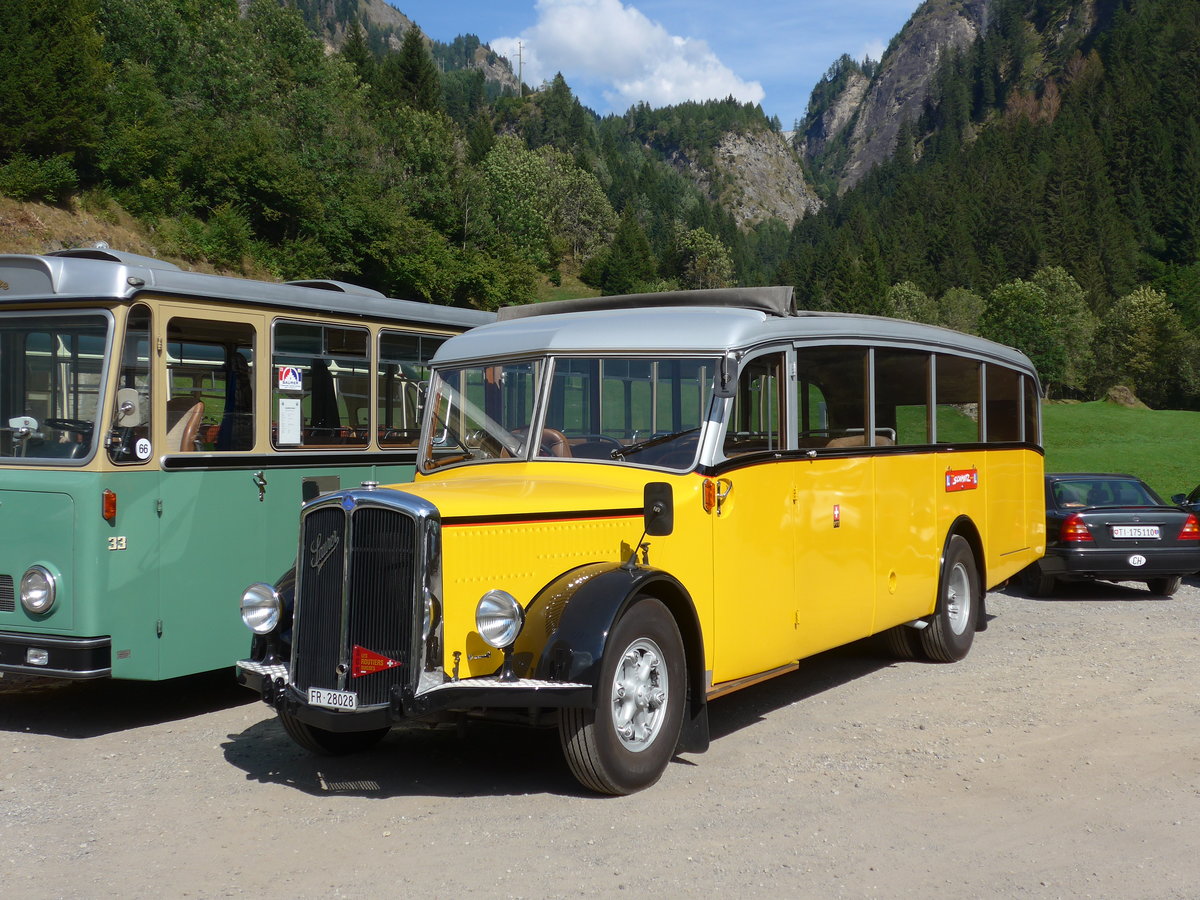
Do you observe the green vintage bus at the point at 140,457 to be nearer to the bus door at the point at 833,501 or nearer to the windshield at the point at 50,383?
the windshield at the point at 50,383

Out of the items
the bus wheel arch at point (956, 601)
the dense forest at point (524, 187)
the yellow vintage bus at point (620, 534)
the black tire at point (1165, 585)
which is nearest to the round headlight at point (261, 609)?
the yellow vintage bus at point (620, 534)

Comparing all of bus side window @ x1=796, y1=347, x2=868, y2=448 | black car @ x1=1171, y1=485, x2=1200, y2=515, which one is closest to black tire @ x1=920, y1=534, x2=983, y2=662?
bus side window @ x1=796, y1=347, x2=868, y2=448

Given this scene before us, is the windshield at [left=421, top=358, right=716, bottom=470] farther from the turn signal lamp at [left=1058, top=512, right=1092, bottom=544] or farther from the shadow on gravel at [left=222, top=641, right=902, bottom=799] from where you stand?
the turn signal lamp at [left=1058, top=512, right=1092, bottom=544]

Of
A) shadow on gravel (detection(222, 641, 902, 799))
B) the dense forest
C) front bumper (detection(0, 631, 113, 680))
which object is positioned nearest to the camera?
shadow on gravel (detection(222, 641, 902, 799))

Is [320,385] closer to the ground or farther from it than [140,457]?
farther from it

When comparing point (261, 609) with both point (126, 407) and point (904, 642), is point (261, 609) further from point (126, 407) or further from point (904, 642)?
point (904, 642)

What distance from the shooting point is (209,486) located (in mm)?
8398

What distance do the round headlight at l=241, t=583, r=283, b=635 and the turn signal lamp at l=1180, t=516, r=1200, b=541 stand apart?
11769 mm

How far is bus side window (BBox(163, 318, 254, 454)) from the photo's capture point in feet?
26.8

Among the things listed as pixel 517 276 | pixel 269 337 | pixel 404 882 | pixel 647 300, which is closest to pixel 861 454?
pixel 647 300

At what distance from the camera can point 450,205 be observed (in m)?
80.8

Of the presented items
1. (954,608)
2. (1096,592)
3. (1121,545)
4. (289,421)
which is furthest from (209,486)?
(1096,592)

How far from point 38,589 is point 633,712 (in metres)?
4.00

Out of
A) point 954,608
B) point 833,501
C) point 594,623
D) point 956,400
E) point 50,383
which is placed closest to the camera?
point 594,623
